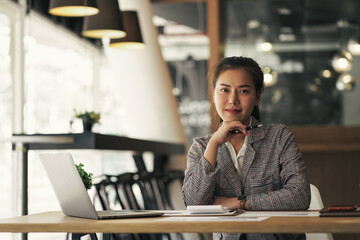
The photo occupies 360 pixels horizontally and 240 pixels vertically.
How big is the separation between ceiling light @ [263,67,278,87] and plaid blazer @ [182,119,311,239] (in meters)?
6.28

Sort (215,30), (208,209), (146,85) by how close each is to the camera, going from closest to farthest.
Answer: (208,209), (146,85), (215,30)

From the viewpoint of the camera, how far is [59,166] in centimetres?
197

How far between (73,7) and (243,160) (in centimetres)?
202

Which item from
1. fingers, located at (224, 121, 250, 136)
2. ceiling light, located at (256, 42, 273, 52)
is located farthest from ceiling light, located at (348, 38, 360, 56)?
fingers, located at (224, 121, 250, 136)

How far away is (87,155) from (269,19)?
3.13 m

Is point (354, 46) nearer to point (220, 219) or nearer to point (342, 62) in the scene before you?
point (342, 62)

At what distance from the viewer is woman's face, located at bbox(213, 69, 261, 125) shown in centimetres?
235

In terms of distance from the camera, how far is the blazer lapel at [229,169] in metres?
2.28

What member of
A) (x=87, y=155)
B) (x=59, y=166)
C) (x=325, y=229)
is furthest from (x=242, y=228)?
(x=87, y=155)

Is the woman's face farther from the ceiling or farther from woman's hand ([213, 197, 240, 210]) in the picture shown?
the ceiling

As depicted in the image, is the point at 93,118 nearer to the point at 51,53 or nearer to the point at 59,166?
the point at 59,166

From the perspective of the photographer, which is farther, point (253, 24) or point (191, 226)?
point (253, 24)

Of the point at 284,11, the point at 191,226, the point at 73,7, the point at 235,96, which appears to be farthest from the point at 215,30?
the point at 191,226

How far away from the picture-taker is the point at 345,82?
8281 millimetres
